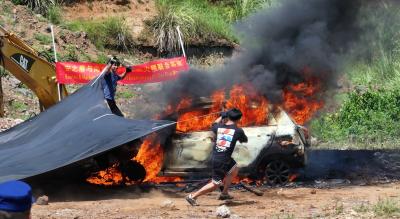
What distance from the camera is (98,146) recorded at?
9445 millimetres

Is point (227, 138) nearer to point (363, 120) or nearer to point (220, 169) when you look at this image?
point (220, 169)

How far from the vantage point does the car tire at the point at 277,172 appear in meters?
11.0

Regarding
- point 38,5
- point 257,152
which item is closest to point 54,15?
point 38,5

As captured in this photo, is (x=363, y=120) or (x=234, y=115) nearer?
(x=234, y=115)

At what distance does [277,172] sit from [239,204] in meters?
1.70

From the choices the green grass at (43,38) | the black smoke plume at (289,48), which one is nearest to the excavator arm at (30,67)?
the black smoke plume at (289,48)

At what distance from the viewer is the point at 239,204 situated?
9539 mm

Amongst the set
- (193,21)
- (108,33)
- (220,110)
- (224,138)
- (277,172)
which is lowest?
(277,172)

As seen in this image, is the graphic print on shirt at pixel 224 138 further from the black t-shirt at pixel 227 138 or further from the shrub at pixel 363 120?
the shrub at pixel 363 120

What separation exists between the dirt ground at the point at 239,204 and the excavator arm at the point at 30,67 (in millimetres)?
2772

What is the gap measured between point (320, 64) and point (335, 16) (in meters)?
1.09

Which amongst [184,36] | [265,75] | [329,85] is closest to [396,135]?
[329,85]

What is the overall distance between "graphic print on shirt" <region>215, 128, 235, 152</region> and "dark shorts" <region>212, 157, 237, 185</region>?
0.16 meters

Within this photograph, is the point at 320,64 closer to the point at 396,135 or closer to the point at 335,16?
the point at 335,16
